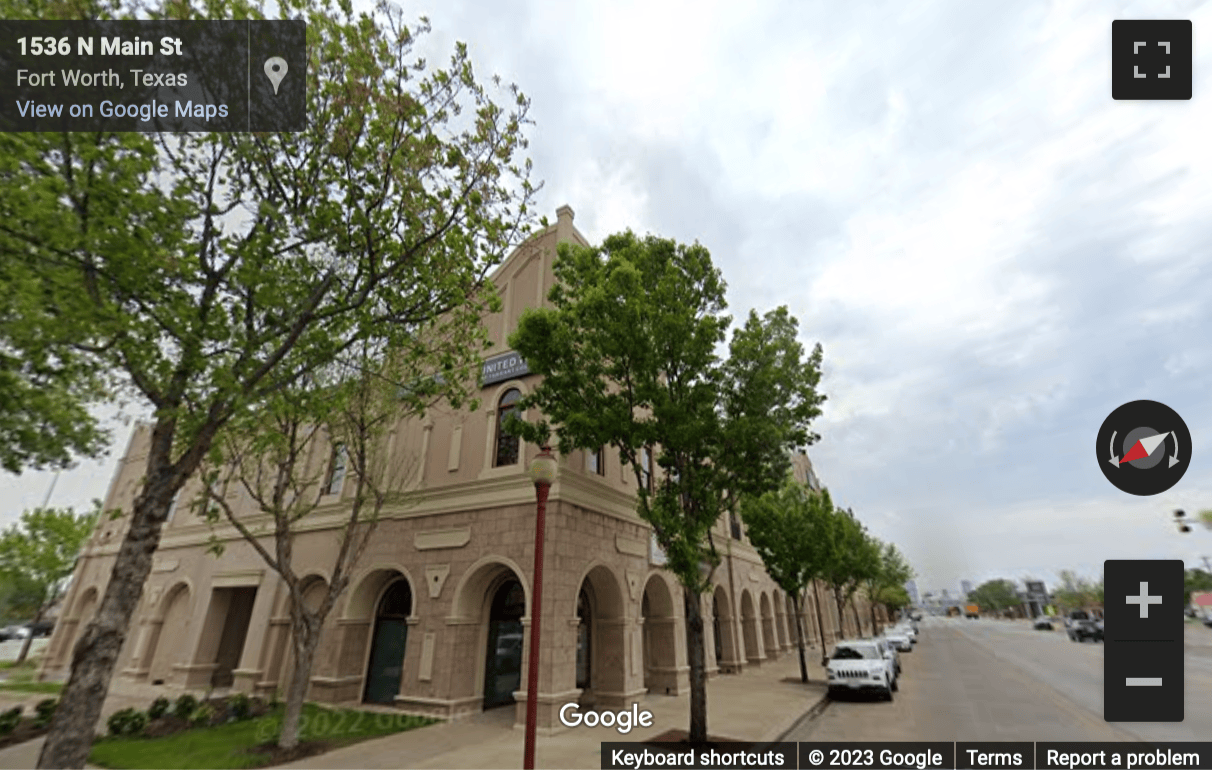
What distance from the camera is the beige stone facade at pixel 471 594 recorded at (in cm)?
1398

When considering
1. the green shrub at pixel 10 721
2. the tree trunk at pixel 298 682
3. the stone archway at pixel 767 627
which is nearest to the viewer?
the tree trunk at pixel 298 682

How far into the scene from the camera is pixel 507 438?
15.9 meters

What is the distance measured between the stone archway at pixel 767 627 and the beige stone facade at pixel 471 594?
917 cm

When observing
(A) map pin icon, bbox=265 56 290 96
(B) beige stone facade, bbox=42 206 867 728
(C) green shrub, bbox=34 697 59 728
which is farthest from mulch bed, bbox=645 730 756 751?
(C) green shrub, bbox=34 697 59 728

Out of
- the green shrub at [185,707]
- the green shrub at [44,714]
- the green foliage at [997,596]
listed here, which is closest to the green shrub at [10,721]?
the green shrub at [44,714]

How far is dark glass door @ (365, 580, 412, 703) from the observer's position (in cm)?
1573

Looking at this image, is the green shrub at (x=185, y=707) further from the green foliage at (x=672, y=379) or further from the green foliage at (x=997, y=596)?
the green foliage at (x=997, y=596)

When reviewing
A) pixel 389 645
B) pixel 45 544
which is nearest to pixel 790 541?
pixel 389 645

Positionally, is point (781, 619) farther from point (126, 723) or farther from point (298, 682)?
point (126, 723)

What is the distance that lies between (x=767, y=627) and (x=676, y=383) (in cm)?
2311

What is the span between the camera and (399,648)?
16.0 metres

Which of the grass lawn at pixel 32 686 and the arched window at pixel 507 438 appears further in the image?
the grass lawn at pixel 32 686

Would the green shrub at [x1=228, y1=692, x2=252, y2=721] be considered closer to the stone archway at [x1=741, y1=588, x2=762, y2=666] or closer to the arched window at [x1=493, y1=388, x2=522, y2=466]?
the arched window at [x1=493, y1=388, x2=522, y2=466]

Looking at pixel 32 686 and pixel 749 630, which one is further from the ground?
pixel 749 630
